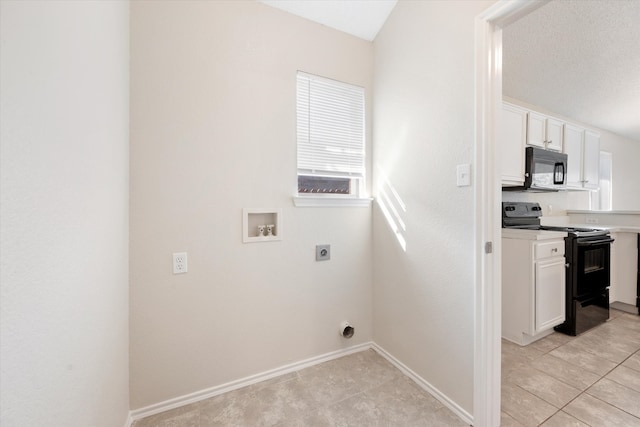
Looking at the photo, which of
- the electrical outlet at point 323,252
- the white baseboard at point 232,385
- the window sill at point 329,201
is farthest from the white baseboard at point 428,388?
the window sill at point 329,201

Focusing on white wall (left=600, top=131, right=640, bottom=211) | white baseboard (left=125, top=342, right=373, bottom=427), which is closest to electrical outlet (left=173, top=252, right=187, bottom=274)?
white baseboard (left=125, top=342, right=373, bottom=427)

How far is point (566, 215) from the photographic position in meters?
3.73

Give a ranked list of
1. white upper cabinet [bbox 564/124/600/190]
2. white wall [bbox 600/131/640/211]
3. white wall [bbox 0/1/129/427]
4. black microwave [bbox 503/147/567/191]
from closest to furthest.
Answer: white wall [bbox 0/1/129/427] < black microwave [bbox 503/147/567/191] < white upper cabinet [bbox 564/124/600/190] < white wall [bbox 600/131/640/211]

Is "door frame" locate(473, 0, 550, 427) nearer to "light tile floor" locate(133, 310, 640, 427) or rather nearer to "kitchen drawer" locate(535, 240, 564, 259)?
"light tile floor" locate(133, 310, 640, 427)

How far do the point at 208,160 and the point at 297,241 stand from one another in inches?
31.7

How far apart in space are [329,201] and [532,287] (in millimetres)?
1877

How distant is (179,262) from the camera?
5.26 ft

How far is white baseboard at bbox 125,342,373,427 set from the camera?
155 cm

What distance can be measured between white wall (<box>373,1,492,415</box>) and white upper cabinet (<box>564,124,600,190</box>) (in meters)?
2.50

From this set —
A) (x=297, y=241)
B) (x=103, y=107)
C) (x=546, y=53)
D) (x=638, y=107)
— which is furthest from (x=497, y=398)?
(x=638, y=107)

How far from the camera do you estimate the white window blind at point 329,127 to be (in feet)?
6.53

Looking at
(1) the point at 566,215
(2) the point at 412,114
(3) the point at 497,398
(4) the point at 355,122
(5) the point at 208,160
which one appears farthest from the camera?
(1) the point at 566,215

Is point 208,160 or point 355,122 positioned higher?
point 355,122

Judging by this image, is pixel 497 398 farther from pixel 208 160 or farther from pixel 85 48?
pixel 85 48
